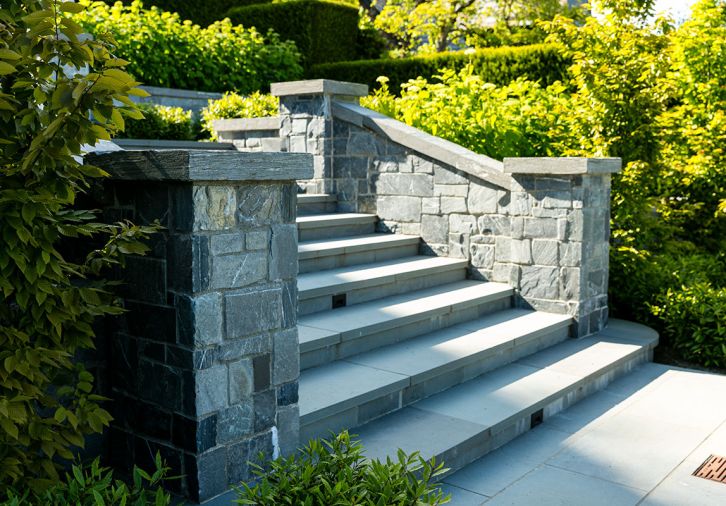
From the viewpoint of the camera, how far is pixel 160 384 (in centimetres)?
332

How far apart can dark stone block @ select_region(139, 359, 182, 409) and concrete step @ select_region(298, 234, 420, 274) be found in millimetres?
2423

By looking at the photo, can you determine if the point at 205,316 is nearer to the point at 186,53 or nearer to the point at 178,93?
the point at 178,93

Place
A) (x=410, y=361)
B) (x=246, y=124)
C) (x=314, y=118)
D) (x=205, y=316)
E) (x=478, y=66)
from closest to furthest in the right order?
(x=205, y=316) < (x=410, y=361) < (x=314, y=118) < (x=246, y=124) < (x=478, y=66)

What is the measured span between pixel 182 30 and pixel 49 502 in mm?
9266

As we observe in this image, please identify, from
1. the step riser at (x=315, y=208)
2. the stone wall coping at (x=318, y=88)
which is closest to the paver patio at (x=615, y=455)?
the step riser at (x=315, y=208)

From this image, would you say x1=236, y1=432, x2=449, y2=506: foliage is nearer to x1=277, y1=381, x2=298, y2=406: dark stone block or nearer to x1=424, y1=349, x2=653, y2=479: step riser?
x1=277, y1=381, x2=298, y2=406: dark stone block

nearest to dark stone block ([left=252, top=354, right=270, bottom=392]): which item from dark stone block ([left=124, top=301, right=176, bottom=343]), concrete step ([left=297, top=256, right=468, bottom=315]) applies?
dark stone block ([left=124, top=301, right=176, bottom=343])

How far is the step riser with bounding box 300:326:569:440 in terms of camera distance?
A: 13.2 feet

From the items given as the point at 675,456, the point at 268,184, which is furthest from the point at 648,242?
the point at 268,184

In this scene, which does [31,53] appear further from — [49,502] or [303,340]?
[303,340]

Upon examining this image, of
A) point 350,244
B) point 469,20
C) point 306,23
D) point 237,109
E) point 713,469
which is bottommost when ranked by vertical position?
point 713,469

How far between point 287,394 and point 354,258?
2.78 meters

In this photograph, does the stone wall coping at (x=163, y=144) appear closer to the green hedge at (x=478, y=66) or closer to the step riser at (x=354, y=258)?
the step riser at (x=354, y=258)

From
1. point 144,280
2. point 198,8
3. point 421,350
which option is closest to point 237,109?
point 421,350
